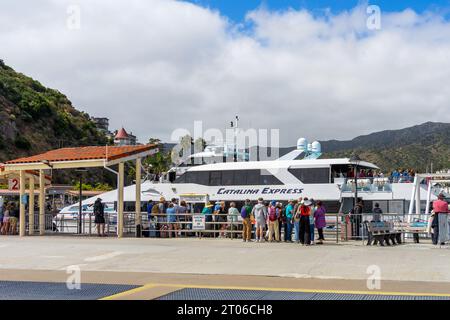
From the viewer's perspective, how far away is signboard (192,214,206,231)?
2366 centimetres

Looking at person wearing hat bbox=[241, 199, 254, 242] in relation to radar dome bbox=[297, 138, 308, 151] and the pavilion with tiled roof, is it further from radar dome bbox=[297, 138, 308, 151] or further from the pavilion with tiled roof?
radar dome bbox=[297, 138, 308, 151]

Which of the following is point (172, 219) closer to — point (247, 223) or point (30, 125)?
point (247, 223)

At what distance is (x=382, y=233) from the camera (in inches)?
781

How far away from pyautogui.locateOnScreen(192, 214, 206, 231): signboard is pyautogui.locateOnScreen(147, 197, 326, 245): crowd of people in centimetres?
19

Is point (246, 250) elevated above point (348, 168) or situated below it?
below

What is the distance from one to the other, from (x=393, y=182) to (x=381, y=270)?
1951 centimetres

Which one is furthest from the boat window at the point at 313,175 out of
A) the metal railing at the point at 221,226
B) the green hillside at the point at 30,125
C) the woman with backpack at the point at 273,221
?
the green hillside at the point at 30,125

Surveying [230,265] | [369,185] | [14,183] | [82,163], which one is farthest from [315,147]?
[230,265]

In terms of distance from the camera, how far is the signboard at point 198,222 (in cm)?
2366

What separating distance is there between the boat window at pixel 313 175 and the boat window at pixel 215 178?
4.77 metres

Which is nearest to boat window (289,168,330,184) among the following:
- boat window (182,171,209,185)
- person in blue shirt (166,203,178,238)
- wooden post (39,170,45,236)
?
boat window (182,171,209,185)
